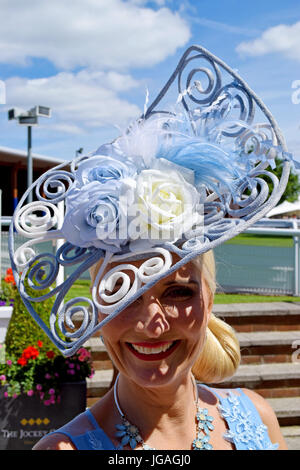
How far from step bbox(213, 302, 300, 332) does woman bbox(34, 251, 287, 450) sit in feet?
11.7

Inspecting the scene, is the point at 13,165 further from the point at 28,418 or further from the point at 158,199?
the point at 158,199

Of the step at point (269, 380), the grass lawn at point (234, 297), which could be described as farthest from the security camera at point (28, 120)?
the step at point (269, 380)

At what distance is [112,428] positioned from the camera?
1.50 meters

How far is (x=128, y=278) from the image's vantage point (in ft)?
4.19

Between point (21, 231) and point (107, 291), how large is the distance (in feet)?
1.08

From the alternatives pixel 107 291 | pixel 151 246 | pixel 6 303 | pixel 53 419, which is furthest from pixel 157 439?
pixel 6 303

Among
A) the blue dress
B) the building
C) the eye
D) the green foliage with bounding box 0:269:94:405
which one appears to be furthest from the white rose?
the building

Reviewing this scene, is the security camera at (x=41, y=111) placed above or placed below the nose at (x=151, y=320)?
above

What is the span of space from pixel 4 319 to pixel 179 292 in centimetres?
356

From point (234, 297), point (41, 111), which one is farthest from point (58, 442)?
point (41, 111)

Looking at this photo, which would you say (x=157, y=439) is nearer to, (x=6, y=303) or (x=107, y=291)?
(x=107, y=291)

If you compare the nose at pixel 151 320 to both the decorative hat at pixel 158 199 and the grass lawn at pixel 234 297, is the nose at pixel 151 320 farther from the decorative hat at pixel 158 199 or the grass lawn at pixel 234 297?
the grass lawn at pixel 234 297

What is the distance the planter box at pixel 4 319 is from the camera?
4.57m

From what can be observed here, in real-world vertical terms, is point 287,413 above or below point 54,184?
below
